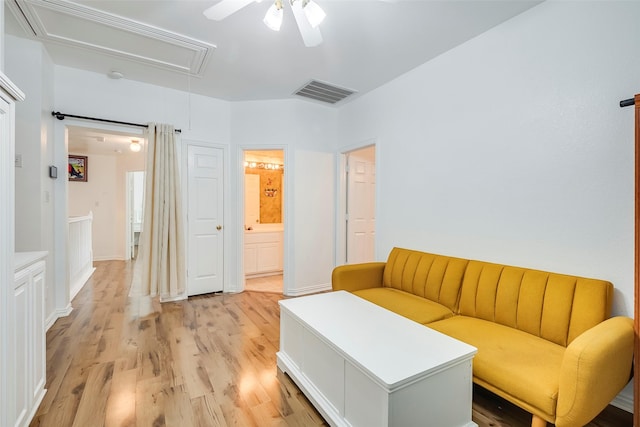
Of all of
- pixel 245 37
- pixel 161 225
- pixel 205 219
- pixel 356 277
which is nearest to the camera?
pixel 245 37

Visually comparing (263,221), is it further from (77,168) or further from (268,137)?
(77,168)

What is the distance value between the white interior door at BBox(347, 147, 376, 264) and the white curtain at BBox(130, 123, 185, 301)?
7.35ft

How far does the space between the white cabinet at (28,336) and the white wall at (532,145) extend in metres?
2.93

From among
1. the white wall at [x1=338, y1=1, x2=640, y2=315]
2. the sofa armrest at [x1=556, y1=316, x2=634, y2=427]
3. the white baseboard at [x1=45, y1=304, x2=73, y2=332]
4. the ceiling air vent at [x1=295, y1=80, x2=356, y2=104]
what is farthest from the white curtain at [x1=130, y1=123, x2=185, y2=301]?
the sofa armrest at [x1=556, y1=316, x2=634, y2=427]

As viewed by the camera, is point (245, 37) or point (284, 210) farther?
point (284, 210)

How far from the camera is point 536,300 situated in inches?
73.6

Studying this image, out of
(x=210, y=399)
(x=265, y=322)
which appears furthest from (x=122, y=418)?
(x=265, y=322)

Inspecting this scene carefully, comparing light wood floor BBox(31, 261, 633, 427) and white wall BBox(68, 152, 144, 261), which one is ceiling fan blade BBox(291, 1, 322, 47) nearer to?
light wood floor BBox(31, 261, 633, 427)

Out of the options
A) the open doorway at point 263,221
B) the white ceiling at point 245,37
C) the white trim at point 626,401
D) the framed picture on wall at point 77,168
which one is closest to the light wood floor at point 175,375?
the white trim at point 626,401

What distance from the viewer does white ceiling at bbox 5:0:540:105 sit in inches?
85.1

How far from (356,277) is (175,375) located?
167cm

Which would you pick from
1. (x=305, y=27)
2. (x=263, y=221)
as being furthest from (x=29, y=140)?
(x=263, y=221)

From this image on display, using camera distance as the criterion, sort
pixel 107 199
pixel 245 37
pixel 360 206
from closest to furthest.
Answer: pixel 245 37, pixel 360 206, pixel 107 199

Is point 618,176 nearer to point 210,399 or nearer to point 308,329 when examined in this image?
point 308,329
